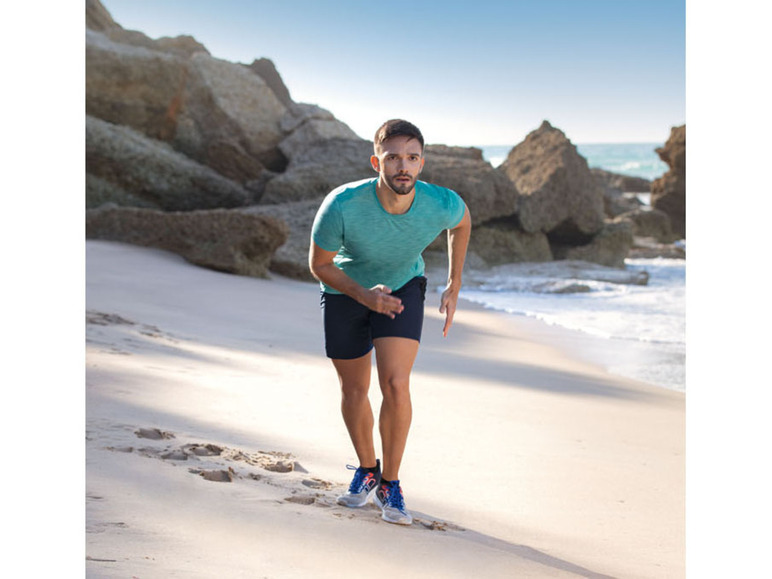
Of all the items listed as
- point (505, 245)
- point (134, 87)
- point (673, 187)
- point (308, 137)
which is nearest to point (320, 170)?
point (308, 137)

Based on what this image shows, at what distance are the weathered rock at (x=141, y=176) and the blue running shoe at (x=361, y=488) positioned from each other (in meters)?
12.4

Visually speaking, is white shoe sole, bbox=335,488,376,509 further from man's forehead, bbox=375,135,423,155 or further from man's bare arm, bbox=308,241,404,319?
man's forehead, bbox=375,135,423,155

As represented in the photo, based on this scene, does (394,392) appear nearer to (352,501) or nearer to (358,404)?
(358,404)

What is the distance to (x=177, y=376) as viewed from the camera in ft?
16.5

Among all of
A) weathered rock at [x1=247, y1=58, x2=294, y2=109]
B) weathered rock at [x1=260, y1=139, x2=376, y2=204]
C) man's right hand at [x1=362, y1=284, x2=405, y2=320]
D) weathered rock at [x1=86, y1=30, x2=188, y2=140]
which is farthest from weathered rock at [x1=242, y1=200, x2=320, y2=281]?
man's right hand at [x1=362, y1=284, x2=405, y2=320]

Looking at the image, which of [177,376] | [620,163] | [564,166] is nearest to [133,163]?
[564,166]

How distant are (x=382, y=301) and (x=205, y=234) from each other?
907 cm

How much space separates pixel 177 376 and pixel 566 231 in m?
14.3

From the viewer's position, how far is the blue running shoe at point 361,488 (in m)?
3.14

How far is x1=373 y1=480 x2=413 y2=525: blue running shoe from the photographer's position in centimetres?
298

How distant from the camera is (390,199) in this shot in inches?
120

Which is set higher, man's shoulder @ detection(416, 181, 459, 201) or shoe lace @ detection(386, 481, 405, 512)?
man's shoulder @ detection(416, 181, 459, 201)

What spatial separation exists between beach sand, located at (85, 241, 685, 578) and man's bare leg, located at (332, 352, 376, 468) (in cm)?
19
